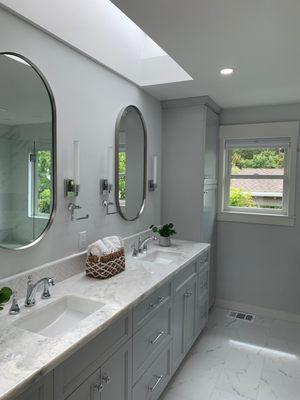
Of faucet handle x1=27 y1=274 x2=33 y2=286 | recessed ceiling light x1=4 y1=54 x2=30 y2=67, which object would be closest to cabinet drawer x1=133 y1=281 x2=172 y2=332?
faucet handle x1=27 y1=274 x2=33 y2=286

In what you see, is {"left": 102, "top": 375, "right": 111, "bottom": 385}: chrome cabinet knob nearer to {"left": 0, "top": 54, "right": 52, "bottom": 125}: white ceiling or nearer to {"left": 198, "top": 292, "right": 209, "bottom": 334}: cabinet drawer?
{"left": 0, "top": 54, "right": 52, "bottom": 125}: white ceiling

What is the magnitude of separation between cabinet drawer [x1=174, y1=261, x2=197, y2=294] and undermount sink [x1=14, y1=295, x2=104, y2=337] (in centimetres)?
80

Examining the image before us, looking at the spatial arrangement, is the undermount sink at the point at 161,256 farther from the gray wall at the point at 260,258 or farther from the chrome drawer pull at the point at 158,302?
the gray wall at the point at 260,258

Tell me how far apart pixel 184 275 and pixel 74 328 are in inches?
49.4

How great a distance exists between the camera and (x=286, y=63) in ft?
7.02

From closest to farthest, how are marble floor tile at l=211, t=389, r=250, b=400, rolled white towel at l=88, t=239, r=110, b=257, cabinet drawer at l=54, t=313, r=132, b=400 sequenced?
1. cabinet drawer at l=54, t=313, r=132, b=400
2. rolled white towel at l=88, t=239, r=110, b=257
3. marble floor tile at l=211, t=389, r=250, b=400

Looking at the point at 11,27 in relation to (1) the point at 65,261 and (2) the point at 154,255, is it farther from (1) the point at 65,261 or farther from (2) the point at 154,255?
(2) the point at 154,255

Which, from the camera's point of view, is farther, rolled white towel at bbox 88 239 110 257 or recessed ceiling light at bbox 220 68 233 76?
recessed ceiling light at bbox 220 68 233 76

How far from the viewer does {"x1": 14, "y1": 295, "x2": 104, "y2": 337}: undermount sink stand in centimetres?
149

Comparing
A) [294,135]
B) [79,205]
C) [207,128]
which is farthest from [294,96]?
[79,205]

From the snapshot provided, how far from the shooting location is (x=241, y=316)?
3430mm

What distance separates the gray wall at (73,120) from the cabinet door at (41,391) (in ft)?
2.04

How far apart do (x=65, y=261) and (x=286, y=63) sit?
6.49 ft

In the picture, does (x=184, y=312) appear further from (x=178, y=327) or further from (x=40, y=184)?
(x=40, y=184)
